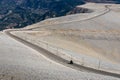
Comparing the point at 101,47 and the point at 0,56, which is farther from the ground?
the point at 0,56

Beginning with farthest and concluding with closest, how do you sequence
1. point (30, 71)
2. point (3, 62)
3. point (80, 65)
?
point (80, 65), point (3, 62), point (30, 71)

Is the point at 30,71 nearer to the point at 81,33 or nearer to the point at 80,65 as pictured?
the point at 80,65

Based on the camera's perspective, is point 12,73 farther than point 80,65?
No

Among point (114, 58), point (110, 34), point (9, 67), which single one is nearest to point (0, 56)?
point (9, 67)

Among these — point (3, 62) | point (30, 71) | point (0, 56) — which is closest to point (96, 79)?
point (30, 71)

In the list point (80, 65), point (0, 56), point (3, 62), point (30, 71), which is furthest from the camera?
point (80, 65)

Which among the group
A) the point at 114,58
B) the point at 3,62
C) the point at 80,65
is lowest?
the point at 114,58
